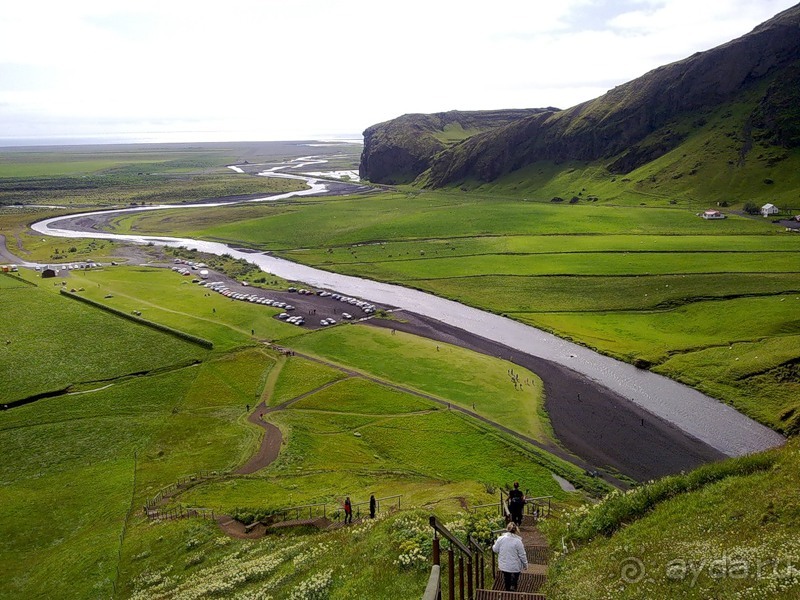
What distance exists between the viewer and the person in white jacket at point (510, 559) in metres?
16.8

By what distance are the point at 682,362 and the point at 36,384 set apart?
9498cm

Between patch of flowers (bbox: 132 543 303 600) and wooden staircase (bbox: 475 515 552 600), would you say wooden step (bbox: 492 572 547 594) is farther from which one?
patch of flowers (bbox: 132 543 303 600)

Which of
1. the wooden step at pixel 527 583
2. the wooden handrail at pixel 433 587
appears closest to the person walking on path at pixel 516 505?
the wooden step at pixel 527 583

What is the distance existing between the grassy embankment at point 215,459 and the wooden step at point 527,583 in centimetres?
483

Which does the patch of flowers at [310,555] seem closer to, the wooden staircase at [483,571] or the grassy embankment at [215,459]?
the grassy embankment at [215,459]

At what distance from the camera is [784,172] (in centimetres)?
18775

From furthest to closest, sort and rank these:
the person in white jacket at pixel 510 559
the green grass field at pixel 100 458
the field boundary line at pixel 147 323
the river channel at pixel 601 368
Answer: the field boundary line at pixel 147 323
the river channel at pixel 601 368
the green grass field at pixel 100 458
the person in white jacket at pixel 510 559

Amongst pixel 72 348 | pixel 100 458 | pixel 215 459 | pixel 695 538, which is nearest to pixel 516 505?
pixel 695 538

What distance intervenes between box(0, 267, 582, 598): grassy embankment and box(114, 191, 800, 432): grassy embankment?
27.7 meters

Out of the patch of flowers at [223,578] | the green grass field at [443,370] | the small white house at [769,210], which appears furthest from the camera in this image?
the small white house at [769,210]

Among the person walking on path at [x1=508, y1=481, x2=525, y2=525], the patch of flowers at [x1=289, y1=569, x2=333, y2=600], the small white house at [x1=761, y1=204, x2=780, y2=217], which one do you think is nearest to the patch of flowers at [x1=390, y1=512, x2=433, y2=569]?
the patch of flowers at [x1=289, y1=569, x2=333, y2=600]

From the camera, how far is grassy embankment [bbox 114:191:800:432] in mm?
76062

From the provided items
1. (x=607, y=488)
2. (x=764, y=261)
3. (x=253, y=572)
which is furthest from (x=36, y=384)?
(x=764, y=261)

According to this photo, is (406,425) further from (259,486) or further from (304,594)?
(304,594)
